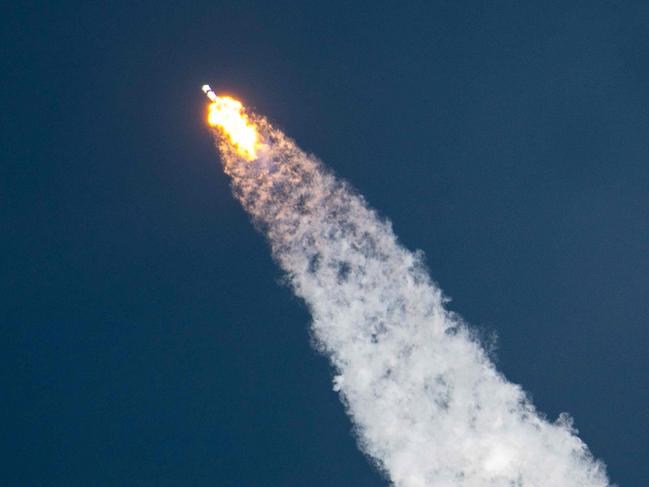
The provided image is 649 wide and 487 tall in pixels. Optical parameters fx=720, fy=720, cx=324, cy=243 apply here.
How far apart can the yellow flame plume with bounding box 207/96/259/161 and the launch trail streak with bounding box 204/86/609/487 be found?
6 cm

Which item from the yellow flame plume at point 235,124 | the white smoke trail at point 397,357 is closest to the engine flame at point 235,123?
the yellow flame plume at point 235,124

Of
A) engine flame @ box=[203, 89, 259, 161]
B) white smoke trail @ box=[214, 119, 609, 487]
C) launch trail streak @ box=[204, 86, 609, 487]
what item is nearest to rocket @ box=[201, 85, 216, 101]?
engine flame @ box=[203, 89, 259, 161]

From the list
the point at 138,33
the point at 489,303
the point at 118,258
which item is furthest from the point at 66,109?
the point at 489,303

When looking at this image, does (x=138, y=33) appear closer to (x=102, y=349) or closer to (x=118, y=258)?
(x=118, y=258)

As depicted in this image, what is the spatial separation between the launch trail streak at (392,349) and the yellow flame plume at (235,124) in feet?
0.19

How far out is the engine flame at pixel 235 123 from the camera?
18609 mm

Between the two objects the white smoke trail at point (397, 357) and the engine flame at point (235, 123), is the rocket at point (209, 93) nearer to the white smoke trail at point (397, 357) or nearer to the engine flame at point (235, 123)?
the engine flame at point (235, 123)

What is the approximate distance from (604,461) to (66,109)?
16426mm

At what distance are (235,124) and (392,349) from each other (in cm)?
704

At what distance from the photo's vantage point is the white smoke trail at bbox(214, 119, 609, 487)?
17.5m

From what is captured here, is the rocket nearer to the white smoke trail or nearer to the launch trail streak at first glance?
the launch trail streak

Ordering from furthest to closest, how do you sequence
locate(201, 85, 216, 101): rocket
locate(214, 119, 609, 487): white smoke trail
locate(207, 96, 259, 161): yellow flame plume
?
locate(201, 85, 216, 101): rocket, locate(207, 96, 259, 161): yellow flame plume, locate(214, 119, 609, 487): white smoke trail

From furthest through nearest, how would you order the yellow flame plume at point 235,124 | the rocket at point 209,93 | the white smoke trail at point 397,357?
the rocket at point 209,93 → the yellow flame plume at point 235,124 → the white smoke trail at point 397,357

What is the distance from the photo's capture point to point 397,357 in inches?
697
